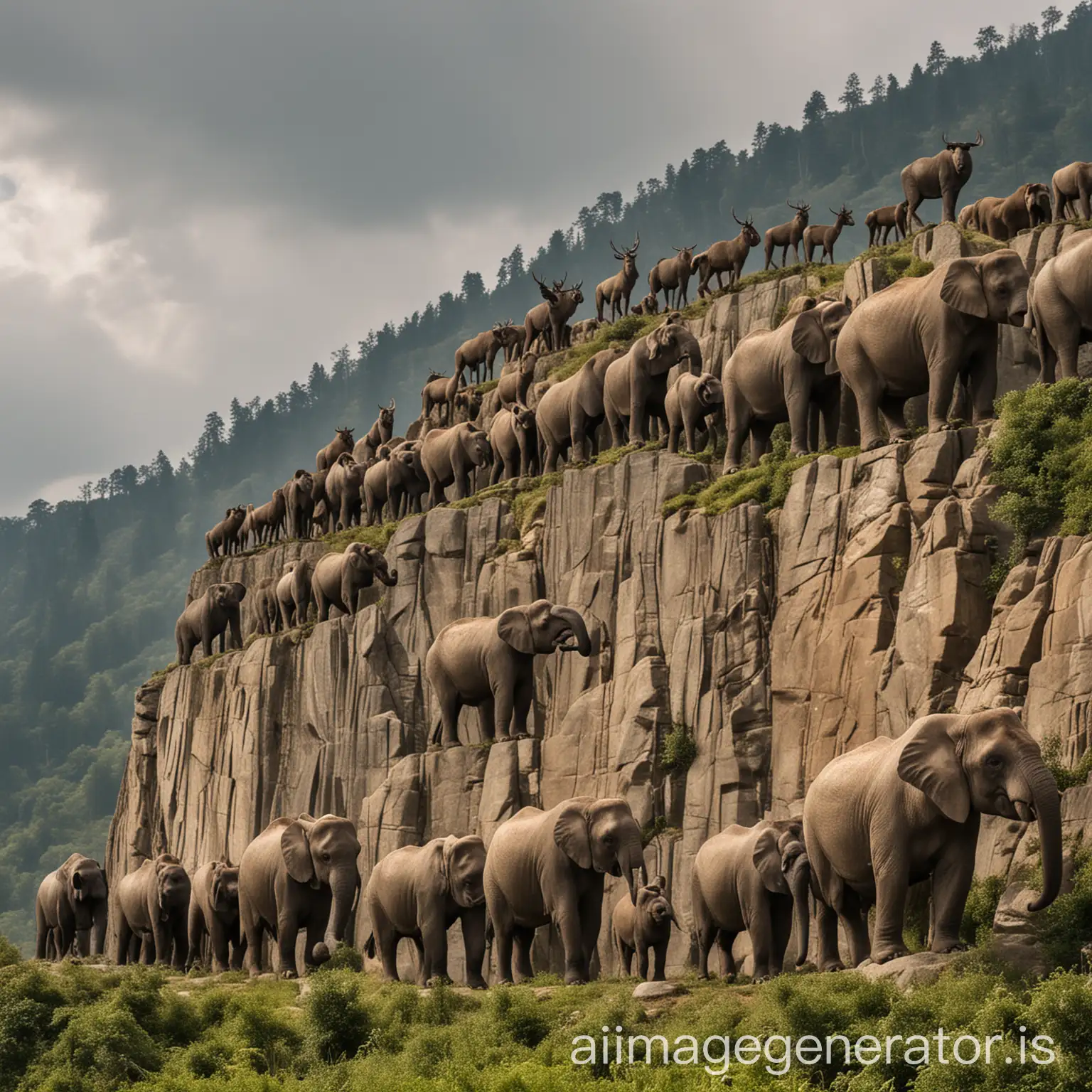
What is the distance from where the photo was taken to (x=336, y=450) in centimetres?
7544

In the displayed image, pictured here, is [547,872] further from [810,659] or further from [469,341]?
[469,341]

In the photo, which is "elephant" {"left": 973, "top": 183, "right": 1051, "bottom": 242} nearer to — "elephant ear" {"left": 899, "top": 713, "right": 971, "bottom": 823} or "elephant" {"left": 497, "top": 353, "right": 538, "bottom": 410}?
"elephant" {"left": 497, "top": 353, "right": 538, "bottom": 410}

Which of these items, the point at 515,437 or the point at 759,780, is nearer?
the point at 759,780

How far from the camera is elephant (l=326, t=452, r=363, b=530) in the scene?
66.1m

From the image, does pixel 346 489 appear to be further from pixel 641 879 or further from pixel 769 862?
pixel 769 862

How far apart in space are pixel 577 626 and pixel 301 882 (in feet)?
27.3

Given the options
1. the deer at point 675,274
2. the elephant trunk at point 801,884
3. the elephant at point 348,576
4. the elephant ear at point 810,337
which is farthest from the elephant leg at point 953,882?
the deer at point 675,274

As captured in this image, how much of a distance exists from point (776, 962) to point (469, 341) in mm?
50285

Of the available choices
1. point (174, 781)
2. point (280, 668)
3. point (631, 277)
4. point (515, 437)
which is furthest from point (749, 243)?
point (174, 781)

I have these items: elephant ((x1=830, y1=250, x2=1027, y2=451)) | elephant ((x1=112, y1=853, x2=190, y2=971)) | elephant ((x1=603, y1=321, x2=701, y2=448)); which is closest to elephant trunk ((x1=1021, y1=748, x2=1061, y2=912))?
elephant ((x1=830, y1=250, x2=1027, y2=451))

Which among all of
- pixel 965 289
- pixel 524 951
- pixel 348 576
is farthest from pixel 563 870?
pixel 348 576

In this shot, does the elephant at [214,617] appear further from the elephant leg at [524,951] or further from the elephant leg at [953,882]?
the elephant leg at [953,882]

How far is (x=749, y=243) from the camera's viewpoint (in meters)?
65.2

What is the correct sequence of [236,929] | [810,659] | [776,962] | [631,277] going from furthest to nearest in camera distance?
[631,277] < [236,929] < [810,659] < [776,962]
